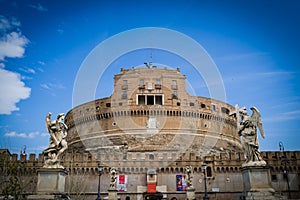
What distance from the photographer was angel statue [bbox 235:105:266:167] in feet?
28.4

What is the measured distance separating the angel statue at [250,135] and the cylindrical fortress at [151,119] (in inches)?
1140

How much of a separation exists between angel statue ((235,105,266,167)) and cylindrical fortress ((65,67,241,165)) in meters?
28.9

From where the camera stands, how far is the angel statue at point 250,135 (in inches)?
341

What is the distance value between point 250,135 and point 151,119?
33.5 metres

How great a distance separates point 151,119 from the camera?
138 feet

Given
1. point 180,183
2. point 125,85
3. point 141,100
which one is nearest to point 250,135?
point 180,183

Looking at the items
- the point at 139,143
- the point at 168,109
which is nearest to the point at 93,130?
the point at 139,143

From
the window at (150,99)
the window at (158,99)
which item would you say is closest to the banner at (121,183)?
the window at (158,99)

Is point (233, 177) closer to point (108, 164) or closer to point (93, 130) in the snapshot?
point (108, 164)

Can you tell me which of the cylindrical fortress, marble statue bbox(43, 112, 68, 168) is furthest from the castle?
marble statue bbox(43, 112, 68, 168)

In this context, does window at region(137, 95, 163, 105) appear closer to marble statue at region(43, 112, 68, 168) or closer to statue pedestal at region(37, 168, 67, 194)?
marble statue at region(43, 112, 68, 168)

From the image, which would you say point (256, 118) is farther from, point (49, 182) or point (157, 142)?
point (157, 142)

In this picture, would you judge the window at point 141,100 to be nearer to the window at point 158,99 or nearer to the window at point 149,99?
the window at point 149,99

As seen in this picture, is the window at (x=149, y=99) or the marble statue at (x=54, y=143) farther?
the window at (x=149, y=99)
